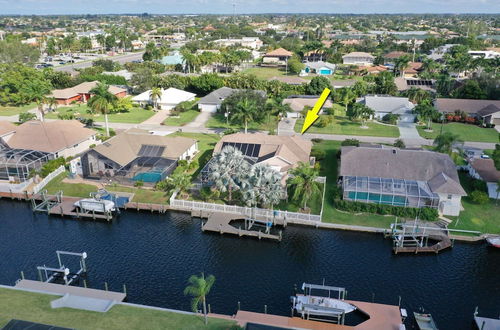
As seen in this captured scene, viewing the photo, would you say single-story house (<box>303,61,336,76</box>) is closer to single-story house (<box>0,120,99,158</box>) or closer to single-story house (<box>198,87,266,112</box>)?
single-story house (<box>198,87,266,112</box>)

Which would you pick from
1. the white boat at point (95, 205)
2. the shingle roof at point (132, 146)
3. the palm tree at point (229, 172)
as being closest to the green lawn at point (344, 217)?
the palm tree at point (229, 172)

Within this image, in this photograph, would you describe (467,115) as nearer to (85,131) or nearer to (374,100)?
(374,100)

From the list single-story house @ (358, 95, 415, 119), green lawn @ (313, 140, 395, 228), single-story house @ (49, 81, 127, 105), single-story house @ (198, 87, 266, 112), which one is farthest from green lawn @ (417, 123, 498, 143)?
single-story house @ (49, 81, 127, 105)

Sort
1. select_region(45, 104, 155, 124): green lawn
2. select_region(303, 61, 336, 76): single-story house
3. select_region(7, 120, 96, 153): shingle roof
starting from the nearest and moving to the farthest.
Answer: select_region(7, 120, 96, 153): shingle roof, select_region(45, 104, 155, 124): green lawn, select_region(303, 61, 336, 76): single-story house

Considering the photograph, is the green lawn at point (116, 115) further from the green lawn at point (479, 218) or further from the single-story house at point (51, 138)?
the green lawn at point (479, 218)

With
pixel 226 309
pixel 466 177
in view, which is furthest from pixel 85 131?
pixel 466 177

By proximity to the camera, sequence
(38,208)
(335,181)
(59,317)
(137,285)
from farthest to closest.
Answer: (335,181), (38,208), (137,285), (59,317)
